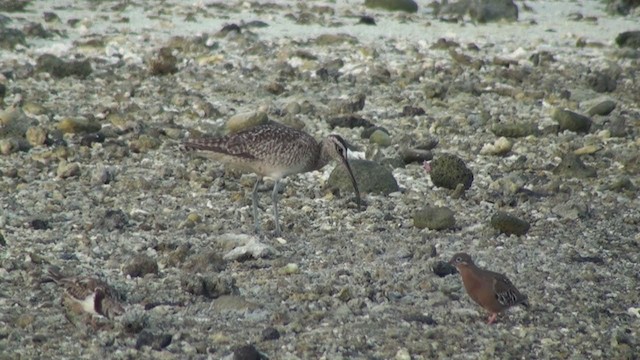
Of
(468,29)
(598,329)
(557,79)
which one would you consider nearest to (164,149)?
(598,329)

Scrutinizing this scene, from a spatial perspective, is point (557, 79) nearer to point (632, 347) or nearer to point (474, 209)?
point (474, 209)

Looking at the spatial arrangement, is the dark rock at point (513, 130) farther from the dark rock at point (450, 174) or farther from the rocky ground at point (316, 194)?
the dark rock at point (450, 174)

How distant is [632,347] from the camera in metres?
7.63

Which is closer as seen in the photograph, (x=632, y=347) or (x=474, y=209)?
(x=632, y=347)

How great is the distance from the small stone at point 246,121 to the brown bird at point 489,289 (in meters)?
5.56

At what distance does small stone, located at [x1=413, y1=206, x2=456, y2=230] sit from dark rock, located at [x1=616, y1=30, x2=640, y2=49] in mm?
11055

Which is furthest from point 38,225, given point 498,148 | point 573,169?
point 573,169

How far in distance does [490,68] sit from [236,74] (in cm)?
416

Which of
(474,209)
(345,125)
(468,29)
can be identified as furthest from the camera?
(468,29)

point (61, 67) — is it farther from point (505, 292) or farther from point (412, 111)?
point (505, 292)

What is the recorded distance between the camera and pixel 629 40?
20125 millimetres

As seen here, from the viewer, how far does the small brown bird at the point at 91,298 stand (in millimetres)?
7418

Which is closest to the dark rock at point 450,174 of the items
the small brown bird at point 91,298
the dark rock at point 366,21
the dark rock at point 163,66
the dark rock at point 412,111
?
the dark rock at point 412,111

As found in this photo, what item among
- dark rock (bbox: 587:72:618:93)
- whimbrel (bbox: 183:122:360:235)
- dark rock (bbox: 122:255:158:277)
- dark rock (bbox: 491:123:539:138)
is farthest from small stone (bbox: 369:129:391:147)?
dark rock (bbox: 122:255:158:277)
